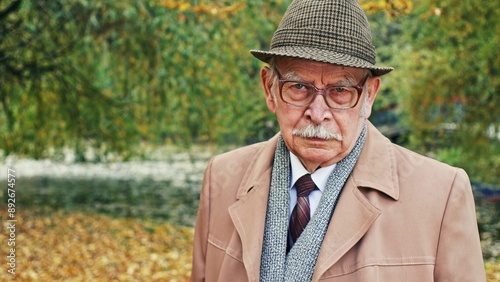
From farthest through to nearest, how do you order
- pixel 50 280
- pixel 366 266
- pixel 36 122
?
pixel 36 122 → pixel 50 280 → pixel 366 266

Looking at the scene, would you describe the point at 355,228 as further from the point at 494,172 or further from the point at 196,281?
the point at 494,172

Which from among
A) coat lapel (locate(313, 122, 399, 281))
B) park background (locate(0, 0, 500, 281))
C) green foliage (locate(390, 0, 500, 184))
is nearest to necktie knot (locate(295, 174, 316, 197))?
coat lapel (locate(313, 122, 399, 281))

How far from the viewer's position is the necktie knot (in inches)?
77.8

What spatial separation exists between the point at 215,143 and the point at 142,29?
360cm

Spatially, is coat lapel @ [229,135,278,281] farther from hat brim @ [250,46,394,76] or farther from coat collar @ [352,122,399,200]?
hat brim @ [250,46,394,76]

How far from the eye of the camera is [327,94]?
1870 millimetres

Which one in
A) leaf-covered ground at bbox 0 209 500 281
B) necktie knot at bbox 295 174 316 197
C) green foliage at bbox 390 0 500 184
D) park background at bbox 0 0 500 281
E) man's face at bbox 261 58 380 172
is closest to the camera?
man's face at bbox 261 58 380 172

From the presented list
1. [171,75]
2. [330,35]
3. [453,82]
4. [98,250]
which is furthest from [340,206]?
[453,82]

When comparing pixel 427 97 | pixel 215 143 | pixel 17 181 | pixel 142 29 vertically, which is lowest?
pixel 17 181

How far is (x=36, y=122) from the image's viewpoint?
1105cm

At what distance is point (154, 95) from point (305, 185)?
25.3 feet

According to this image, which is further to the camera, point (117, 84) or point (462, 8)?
point (117, 84)

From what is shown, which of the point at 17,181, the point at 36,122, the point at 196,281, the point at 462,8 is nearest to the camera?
the point at 196,281

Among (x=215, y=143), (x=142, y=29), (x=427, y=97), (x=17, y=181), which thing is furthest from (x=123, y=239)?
(x=17, y=181)
